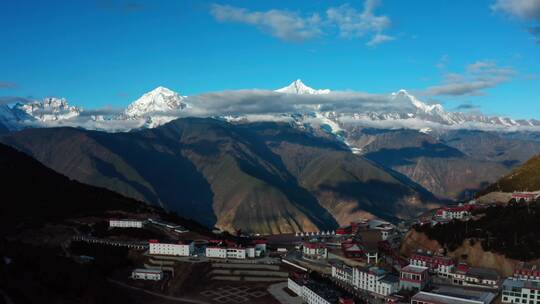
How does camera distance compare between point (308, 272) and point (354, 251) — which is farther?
point (354, 251)

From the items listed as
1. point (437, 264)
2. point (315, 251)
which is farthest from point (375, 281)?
point (315, 251)

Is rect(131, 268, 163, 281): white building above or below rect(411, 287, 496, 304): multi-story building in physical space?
below

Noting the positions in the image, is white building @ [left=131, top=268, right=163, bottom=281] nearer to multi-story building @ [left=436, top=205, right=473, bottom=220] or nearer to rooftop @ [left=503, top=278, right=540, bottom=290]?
rooftop @ [left=503, top=278, right=540, bottom=290]

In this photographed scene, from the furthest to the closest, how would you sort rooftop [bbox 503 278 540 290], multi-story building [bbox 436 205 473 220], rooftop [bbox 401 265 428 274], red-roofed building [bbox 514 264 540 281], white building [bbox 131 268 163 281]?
multi-story building [bbox 436 205 473 220] → white building [bbox 131 268 163 281] → rooftop [bbox 401 265 428 274] → red-roofed building [bbox 514 264 540 281] → rooftop [bbox 503 278 540 290]

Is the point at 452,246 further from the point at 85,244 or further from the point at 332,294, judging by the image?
the point at 85,244

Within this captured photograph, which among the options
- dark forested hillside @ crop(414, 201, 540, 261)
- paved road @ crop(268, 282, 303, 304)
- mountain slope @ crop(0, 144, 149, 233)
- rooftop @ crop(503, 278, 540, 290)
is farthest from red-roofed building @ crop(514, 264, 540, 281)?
mountain slope @ crop(0, 144, 149, 233)

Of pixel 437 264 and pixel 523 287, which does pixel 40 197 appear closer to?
pixel 437 264
